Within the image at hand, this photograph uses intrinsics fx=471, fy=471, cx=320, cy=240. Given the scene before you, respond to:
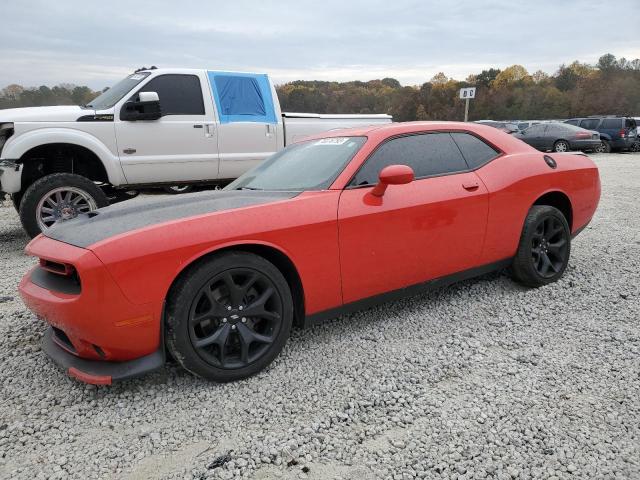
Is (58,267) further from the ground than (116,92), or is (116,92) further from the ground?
(116,92)

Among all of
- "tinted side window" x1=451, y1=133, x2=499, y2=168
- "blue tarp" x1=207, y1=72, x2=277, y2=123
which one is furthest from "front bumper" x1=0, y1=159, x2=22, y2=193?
"tinted side window" x1=451, y1=133, x2=499, y2=168

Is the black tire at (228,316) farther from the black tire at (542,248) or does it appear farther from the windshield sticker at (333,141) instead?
the black tire at (542,248)

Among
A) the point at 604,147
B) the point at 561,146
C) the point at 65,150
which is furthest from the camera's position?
the point at 604,147

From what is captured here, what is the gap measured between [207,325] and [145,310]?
37cm

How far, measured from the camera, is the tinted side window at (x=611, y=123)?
20.2 metres

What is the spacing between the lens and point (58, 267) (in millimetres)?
2551

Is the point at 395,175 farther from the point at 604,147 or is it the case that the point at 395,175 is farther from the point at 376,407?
the point at 604,147

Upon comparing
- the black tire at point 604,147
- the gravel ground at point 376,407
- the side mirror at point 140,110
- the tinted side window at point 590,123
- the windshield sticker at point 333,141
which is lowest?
the black tire at point 604,147

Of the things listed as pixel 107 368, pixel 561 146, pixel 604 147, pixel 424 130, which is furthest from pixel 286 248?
pixel 604 147

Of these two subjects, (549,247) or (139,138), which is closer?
(549,247)

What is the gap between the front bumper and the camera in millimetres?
5254

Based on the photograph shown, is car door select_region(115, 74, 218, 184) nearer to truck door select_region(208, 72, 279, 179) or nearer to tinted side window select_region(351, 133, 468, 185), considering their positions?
truck door select_region(208, 72, 279, 179)

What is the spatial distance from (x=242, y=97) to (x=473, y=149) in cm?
401

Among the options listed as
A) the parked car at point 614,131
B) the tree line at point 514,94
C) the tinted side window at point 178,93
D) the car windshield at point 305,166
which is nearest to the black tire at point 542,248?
the car windshield at point 305,166
